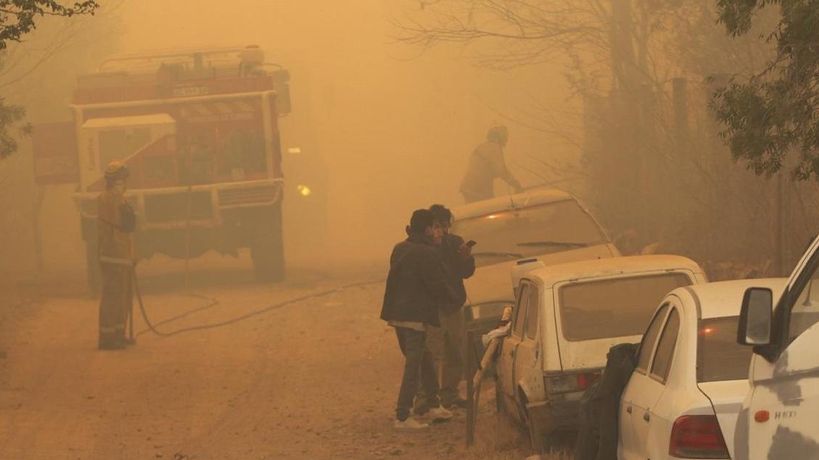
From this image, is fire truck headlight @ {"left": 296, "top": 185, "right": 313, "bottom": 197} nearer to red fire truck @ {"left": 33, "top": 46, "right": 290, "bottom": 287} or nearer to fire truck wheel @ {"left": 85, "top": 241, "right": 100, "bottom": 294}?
red fire truck @ {"left": 33, "top": 46, "right": 290, "bottom": 287}

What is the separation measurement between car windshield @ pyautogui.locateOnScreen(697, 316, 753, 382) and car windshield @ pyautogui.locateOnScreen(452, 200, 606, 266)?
6727mm

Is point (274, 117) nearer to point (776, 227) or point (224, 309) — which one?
point (224, 309)

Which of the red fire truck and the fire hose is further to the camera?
the red fire truck

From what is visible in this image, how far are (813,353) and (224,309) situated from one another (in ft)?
48.4

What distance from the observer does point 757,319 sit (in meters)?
4.29

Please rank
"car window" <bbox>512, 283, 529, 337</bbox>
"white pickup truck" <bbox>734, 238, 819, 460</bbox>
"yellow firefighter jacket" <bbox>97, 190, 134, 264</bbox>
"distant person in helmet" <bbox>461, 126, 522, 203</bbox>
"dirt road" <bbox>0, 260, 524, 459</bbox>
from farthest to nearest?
"distant person in helmet" <bbox>461, 126, 522, 203</bbox>
"yellow firefighter jacket" <bbox>97, 190, 134, 264</bbox>
"dirt road" <bbox>0, 260, 524, 459</bbox>
"car window" <bbox>512, 283, 529, 337</bbox>
"white pickup truck" <bbox>734, 238, 819, 460</bbox>

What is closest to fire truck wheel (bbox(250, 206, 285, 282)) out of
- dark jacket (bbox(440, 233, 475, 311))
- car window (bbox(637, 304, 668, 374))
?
dark jacket (bbox(440, 233, 475, 311))

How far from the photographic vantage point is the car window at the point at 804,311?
444 centimetres

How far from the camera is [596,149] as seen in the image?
2108 cm

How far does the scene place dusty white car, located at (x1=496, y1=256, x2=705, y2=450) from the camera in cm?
810

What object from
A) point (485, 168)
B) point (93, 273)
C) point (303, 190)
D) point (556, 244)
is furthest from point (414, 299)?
point (303, 190)

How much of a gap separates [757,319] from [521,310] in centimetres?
529

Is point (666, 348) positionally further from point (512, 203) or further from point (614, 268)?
point (512, 203)

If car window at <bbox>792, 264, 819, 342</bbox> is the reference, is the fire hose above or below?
below
